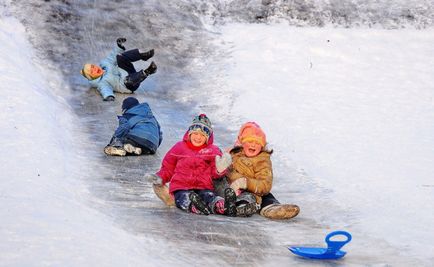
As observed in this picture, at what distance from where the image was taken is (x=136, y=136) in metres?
9.88

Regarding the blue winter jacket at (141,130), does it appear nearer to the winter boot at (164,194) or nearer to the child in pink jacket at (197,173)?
the child in pink jacket at (197,173)

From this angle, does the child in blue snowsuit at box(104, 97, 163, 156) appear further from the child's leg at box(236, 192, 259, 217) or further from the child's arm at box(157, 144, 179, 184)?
the child's leg at box(236, 192, 259, 217)

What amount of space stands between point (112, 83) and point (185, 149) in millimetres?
5092

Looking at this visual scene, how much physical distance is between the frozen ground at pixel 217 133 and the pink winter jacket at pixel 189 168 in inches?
14.4

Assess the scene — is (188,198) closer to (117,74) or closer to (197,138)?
(197,138)

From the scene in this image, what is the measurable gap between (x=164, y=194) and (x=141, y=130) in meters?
2.17

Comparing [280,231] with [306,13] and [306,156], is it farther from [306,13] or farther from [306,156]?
[306,13]

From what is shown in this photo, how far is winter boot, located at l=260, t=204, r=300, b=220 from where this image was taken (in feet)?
24.7

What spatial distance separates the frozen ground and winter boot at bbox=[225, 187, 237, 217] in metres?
0.17

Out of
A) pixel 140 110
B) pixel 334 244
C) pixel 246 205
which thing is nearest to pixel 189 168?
pixel 246 205

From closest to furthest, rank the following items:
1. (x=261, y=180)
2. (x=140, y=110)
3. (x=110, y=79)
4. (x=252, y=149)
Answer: (x=261, y=180)
(x=252, y=149)
(x=140, y=110)
(x=110, y=79)

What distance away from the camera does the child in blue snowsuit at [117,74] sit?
509 inches

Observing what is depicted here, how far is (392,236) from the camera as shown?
7090 millimetres

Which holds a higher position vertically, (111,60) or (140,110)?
(111,60)
